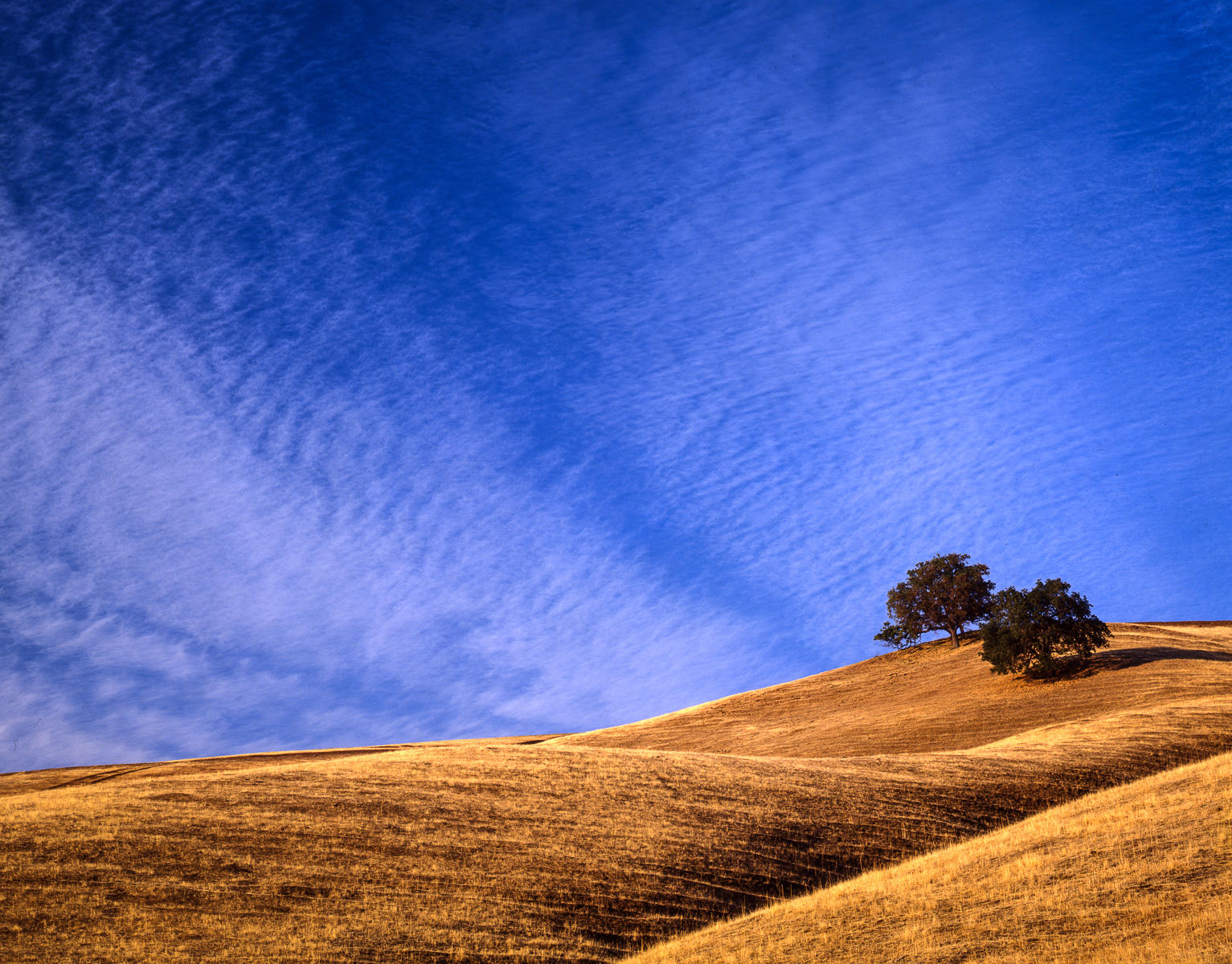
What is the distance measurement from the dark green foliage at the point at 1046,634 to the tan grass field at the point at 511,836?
6.75 m

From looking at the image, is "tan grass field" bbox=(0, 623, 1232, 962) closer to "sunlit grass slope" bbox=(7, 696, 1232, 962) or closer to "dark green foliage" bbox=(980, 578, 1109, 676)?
"sunlit grass slope" bbox=(7, 696, 1232, 962)

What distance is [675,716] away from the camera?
56094mm

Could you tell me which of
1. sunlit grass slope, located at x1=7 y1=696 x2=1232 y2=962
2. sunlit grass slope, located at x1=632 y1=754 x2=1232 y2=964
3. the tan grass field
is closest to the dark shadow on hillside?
the tan grass field

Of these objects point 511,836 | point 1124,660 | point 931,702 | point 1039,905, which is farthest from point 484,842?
point 1124,660

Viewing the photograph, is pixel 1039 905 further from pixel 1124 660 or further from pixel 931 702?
pixel 1124 660

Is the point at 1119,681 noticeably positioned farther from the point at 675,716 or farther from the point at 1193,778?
the point at 675,716

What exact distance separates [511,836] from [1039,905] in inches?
455

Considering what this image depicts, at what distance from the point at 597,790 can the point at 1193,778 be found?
15334 millimetres

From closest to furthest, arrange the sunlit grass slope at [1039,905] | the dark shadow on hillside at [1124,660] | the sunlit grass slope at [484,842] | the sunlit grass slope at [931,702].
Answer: the sunlit grass slope at [1039,905]
the sunlit grass slope at [484,842]
the sunlit grass slope at [931,702]
the dark shadow on hillside at [1124,660]

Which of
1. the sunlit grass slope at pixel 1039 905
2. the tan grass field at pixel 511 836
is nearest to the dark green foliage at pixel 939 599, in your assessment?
the tan grass field at pixel 511 836

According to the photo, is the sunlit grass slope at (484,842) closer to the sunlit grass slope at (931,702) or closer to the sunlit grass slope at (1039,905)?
the sunlit grass slope at (1039,905)

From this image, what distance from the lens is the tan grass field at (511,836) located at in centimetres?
1588

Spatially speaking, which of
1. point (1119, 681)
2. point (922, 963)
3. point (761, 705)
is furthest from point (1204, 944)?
point (761, 705)

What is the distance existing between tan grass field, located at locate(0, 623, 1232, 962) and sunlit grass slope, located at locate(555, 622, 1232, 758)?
63 centimetres
